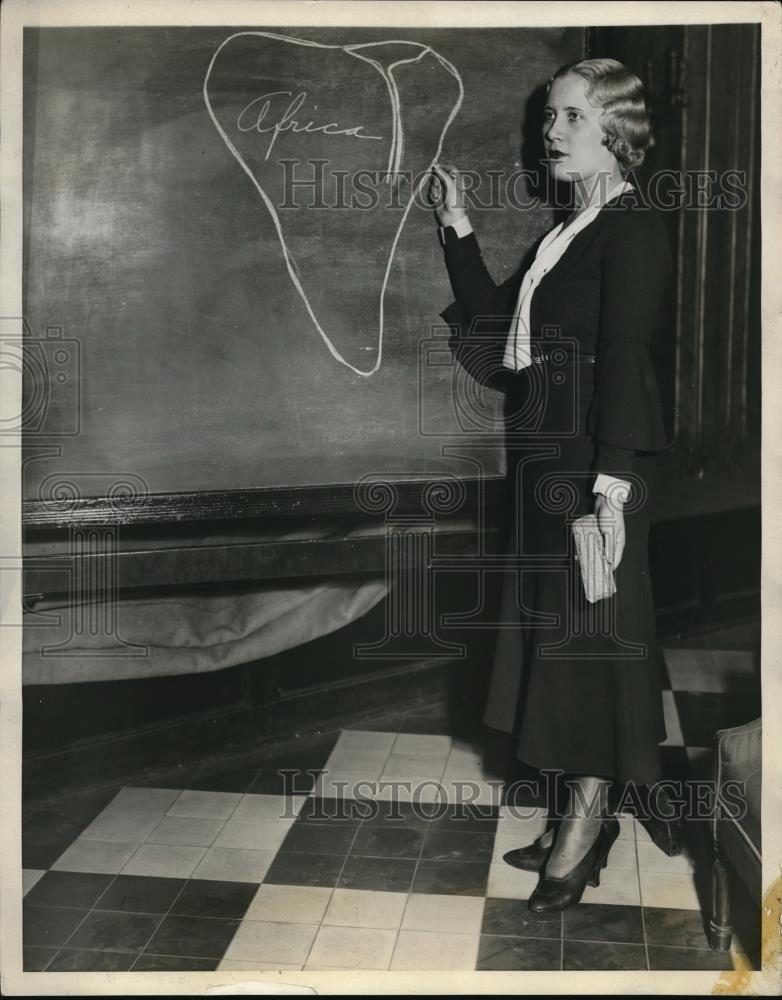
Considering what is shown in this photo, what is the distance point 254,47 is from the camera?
93.5 inches

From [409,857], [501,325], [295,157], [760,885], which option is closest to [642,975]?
[760,885]

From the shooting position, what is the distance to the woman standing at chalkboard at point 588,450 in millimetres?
2176

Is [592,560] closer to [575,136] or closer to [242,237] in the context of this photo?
[575,136]

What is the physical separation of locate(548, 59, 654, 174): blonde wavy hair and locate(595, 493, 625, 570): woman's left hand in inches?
27.4

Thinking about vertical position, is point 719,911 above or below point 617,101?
below

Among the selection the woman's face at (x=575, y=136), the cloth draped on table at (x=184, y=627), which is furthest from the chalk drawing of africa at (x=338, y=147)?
the cloth draped on table at (x=184, y=627)

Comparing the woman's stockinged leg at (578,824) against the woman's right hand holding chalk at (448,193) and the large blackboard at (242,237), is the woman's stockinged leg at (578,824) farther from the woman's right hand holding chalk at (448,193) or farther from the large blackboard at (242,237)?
the woman's right hand holding chalk at (448,193)

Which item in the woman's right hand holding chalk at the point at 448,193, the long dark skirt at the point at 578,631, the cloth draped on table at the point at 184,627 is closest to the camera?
the long dark skirt at the point at 578,631

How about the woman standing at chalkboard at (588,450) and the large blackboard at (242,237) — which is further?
the large blackboard at (242,237)

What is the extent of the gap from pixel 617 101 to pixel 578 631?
42.0 inches

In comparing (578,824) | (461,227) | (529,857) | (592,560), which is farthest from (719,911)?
(461,227)

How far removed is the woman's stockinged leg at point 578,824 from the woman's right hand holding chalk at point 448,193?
125 centimetres

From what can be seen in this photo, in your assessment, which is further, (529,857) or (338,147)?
(529,857)

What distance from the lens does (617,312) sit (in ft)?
7.12
